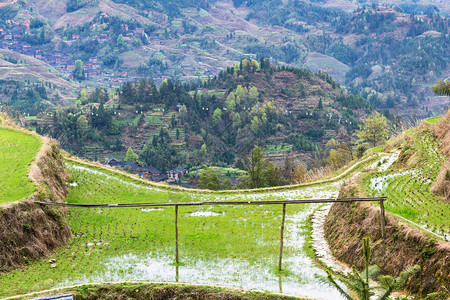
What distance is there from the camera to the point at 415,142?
23.5 m

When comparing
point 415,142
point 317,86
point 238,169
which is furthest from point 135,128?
point 415,142

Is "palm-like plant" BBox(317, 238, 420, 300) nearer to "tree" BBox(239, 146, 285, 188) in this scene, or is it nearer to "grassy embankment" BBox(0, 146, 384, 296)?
"grassy embankment" BBox(0, 146, 384, 296)

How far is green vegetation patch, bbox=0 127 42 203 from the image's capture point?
59.3 ft

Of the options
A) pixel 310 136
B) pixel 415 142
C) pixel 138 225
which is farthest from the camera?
pixel 310 136

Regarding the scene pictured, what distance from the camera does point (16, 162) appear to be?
21.9m

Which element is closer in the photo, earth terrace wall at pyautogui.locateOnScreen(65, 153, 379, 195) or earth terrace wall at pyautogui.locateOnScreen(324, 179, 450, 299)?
earth terrace wall at pyautogui.locateOnScreen(324, 179, 450, 299)

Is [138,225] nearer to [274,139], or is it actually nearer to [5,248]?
[5,248]

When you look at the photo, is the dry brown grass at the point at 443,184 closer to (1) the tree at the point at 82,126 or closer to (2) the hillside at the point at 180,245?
(2) the hillside at the point at 180,245

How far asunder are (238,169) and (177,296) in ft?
342

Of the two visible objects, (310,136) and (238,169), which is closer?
(238,169)

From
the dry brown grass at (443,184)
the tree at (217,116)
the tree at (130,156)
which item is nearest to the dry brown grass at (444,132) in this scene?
the dry brown grass at (443,184)

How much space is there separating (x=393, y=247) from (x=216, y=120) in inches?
5152

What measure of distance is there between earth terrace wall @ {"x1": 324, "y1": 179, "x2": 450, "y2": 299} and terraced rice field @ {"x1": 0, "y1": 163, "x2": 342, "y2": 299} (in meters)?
1.16

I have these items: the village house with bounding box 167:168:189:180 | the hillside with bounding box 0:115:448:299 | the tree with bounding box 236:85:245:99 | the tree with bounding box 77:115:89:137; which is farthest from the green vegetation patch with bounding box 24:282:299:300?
the tree with bounding box 236:85:245:99
